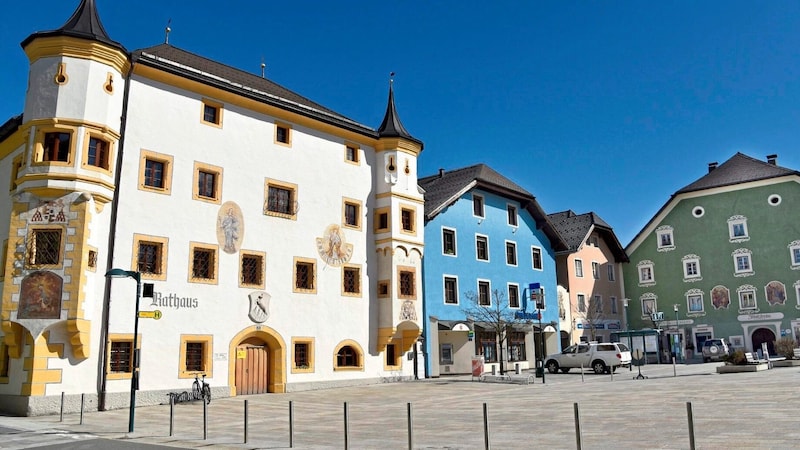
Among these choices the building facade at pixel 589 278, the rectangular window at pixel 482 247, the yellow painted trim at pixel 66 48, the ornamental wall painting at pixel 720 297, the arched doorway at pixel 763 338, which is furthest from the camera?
the ornamental wall painting at pixel 720 297

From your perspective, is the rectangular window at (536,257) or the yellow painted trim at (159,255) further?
the rectangular window at (536,257)

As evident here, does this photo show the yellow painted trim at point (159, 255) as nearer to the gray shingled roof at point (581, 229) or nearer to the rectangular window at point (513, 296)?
the rectangular window at point (513, 296)

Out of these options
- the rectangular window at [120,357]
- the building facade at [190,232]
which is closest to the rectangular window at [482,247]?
the building facade at [190,232]

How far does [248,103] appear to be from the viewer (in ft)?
100

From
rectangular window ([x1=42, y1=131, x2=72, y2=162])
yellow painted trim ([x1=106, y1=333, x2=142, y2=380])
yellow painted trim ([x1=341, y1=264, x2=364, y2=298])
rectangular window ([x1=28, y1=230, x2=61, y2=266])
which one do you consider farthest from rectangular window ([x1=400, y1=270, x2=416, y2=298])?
rectangular window ([x1=42, y1=131, x2=72, y2=162])

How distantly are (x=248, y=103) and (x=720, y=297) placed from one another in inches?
1633

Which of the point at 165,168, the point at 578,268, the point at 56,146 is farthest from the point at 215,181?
the point at 578,268

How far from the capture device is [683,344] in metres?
54.5

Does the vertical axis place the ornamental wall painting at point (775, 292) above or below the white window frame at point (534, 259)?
below

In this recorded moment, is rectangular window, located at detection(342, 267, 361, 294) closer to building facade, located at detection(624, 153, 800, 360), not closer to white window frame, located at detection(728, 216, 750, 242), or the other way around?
building facade, located at detection(624, 153, 800, 360)

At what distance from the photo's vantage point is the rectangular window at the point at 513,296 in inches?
1758

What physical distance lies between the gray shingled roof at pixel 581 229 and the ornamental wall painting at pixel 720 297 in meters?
7.90

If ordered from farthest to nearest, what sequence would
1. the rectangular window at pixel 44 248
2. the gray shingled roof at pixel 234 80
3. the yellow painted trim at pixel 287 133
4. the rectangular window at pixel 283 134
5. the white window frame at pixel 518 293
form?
the white window frame at pixel 518 293, the rectangular window at pixel 283 134, the yellow painted trim at pixel 287 133, the gray shingled roof at pixel 234 80, the rectangular window at pixel 44 248

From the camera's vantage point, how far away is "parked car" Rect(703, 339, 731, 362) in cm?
4969
